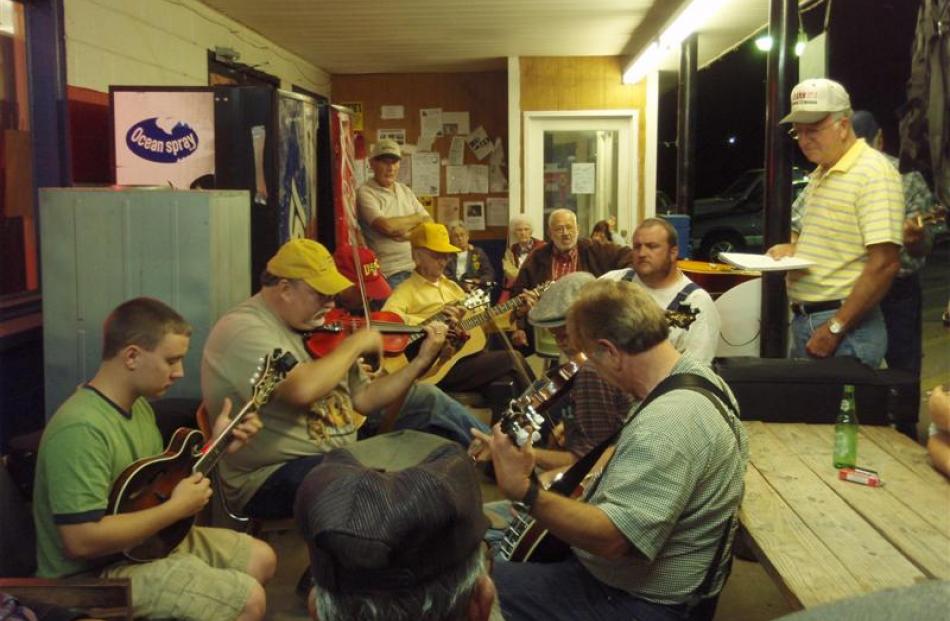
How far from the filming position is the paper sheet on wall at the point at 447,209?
1084 centimetres

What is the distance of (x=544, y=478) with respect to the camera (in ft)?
11.1

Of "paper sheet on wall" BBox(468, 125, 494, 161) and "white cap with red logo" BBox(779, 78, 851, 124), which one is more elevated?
"paper sheet on wall" BBox(468, 125, 494, 161)

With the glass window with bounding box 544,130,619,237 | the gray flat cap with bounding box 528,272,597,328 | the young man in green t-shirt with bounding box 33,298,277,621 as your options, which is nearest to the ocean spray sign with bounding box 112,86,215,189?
the gray flat cap with bounding box 528,272,597,328

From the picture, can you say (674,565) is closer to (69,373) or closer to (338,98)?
(69,373)

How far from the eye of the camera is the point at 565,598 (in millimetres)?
2344

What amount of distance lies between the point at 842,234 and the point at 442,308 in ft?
7.31

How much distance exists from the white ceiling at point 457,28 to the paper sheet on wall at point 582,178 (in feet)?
3.87

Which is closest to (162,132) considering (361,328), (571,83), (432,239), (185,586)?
(361,328)

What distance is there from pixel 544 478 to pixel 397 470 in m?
2.20

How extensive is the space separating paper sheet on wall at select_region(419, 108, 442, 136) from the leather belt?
23.6 feet

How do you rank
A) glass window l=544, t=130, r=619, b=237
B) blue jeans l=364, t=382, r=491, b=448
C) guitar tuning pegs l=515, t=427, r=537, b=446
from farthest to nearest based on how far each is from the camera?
glass window l=544, t=130, r=619, b=237 < blue jeans l=364, t=382, r=491, b=448 < guitar tuning pegs l=515, t=427, r=537, b=446

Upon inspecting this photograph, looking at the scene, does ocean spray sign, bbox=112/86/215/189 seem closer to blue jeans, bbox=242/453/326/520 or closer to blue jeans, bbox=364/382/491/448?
blue jeans, bbox=364/382/491/448

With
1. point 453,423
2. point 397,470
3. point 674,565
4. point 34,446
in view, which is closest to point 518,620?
point 674,565

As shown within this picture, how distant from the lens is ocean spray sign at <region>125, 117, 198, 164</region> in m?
4.67
